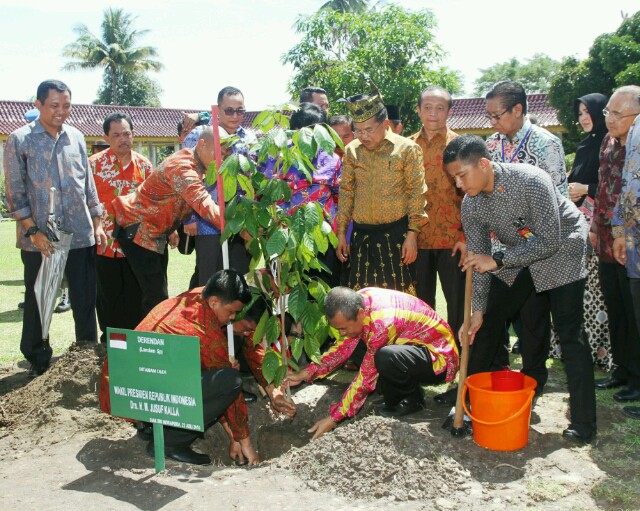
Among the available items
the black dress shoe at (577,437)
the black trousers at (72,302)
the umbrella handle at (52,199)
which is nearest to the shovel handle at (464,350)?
the black dress shoe at (577,437)

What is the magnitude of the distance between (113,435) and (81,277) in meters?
1.73

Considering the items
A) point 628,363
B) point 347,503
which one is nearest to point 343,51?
point 628,363

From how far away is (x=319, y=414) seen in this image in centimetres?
478

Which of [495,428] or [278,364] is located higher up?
[278,364]

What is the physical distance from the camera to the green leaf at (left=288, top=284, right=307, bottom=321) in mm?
4191

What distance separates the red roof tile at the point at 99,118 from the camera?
28.7 meters

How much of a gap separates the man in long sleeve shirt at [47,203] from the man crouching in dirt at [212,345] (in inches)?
66.3

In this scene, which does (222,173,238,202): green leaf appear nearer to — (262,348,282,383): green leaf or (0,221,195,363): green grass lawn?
(262,348,282,383): green leaf

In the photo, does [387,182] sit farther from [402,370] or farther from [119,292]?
[119,292]

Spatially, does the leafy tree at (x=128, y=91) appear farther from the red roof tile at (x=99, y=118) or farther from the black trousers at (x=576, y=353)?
the black trousers at (x=576, y=353)

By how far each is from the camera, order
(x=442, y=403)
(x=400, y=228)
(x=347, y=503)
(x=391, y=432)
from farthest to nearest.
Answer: (x=400, y=228) < (x=442, y=403) < (x=391, y=432) < (x=347, y=503)

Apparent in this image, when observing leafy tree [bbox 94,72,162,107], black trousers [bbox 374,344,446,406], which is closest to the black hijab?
black trousers [bbox 374,344,446,406]

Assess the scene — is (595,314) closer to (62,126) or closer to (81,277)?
(81,277)

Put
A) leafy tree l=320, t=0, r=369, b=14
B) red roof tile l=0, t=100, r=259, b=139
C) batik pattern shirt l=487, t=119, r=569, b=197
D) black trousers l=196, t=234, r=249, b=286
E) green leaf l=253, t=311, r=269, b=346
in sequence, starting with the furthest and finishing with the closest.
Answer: leafy tree l=320, t=0, r=369, b=14
red roof tile l=0, t=100, r=259, b=139
black trousers l=196, t=234, r=249, b=286
batik pattern shirt l=487, t=119, r=569, b=197
green leaf l=253, t=311, r=269, b=346
